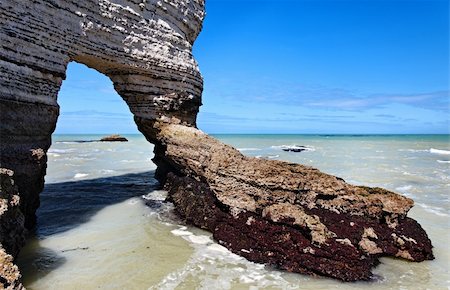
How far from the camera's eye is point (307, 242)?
716cm

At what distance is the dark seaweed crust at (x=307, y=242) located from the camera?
6539mm

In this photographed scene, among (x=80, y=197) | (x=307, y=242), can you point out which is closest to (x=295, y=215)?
(x=307, y=242)

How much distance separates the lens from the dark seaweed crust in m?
6.54

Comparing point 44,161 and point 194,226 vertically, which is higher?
point 44,161

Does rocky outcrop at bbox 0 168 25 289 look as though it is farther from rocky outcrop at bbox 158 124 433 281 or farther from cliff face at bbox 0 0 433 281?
rocky outcrop at bbox 158 124 433 281

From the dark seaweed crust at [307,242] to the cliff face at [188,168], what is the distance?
2cm

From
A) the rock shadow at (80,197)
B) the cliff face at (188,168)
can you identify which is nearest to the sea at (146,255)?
the rock shadow at (80,197)

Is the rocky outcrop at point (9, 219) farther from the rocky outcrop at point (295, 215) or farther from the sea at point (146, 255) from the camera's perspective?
the rocky outcrop at point (295, 215)

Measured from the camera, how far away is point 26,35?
764cm

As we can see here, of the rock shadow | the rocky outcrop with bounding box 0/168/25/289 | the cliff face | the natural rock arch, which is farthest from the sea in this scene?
the natural rock arch

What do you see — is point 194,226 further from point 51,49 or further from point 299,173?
point 51,49

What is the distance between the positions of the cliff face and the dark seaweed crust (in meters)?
0.02

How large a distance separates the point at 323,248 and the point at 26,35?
301 inches

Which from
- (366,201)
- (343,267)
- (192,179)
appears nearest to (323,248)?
(343,267)
